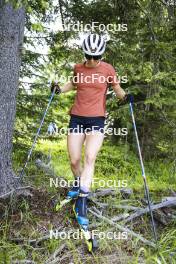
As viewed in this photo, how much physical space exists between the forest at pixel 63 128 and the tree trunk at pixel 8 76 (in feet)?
0.05

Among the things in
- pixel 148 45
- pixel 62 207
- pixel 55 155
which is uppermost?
pixel 148 45

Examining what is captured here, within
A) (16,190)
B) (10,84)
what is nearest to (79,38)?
(10,84)

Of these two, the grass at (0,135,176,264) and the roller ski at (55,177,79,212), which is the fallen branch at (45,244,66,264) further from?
the roller ski at (55,177,79,212)

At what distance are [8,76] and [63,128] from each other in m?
2.04

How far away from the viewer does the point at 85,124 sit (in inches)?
253

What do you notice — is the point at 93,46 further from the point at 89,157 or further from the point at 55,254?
the point at 55,254

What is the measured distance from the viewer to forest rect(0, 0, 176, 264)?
5.97 meters

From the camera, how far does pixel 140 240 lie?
6180 millimetres

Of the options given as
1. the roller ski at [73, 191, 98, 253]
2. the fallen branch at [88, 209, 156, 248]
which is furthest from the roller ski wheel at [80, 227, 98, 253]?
the fallen branch at [88, 209, 156, 248]

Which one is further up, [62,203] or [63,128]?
[63,128]

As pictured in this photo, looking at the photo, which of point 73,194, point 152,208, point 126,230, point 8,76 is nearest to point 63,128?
point 8,76

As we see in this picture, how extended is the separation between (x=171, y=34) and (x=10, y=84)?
3175 millimetres

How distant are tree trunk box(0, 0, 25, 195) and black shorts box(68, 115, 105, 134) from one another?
3.54ft

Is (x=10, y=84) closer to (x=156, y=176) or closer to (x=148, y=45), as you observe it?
(x=148, y=45)
